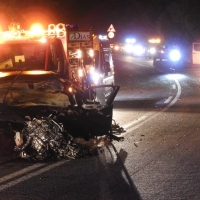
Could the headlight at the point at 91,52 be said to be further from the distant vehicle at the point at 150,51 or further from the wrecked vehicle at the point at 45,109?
the distant vehicle at the point at 150,51

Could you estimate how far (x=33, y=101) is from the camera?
345 inches

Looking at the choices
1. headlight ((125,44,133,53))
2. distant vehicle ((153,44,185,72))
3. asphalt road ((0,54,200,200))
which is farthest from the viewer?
headlight ((125,44,133,53))

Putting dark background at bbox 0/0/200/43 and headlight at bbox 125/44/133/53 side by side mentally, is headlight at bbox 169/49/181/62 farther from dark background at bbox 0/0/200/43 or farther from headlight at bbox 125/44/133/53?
headlight at bbox 125/44/133/53

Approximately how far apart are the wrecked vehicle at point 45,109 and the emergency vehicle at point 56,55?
0.07ft

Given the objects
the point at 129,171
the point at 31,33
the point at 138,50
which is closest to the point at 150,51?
the point at 138,50

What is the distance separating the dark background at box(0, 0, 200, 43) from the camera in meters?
24.2

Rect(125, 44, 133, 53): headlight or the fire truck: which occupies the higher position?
the fire truck

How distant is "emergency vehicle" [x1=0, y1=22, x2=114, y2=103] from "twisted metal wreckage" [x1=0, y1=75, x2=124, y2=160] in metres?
0.64

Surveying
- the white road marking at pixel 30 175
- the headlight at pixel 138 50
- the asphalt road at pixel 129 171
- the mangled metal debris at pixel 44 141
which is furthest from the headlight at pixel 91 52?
the headlight at pixel 138 50

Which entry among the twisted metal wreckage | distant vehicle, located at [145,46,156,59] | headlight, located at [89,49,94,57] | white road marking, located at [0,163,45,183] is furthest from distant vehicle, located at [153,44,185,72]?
white road marking, located at [0,163,45,183]

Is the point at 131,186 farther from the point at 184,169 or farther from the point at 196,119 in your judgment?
the point at 196,119

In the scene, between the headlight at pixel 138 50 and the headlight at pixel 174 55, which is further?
the headlight at pixel 138 50

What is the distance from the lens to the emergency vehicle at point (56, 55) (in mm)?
9648

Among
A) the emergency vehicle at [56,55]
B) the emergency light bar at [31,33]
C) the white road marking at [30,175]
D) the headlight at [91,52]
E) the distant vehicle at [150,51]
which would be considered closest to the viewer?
the white road marking at [30,175]
